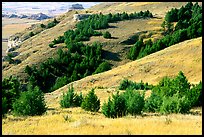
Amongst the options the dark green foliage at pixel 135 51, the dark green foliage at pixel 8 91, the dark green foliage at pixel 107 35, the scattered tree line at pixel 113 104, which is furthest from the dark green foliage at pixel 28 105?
the dark green foliage at pixel 107 35

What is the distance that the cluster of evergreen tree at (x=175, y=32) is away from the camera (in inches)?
3378

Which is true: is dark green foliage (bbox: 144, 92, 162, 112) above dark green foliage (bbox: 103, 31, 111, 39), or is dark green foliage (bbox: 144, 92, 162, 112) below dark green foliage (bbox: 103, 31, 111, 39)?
above

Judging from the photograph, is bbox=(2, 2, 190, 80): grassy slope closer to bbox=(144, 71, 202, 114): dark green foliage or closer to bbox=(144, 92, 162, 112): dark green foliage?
bbox=(144, 71, 202, 114): dark green foliage

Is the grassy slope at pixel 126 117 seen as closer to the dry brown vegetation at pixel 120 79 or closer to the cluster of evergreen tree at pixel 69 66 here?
the dry brown vegetation at pixel 120 79

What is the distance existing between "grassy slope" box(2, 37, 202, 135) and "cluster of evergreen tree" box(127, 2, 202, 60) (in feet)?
52.4

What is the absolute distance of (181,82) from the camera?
32.1m

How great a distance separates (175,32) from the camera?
97188 mm

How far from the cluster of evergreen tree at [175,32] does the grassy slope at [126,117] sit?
52.4 feet

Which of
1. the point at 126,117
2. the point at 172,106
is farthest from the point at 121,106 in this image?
the point at 172,106

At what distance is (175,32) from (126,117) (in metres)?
79.3

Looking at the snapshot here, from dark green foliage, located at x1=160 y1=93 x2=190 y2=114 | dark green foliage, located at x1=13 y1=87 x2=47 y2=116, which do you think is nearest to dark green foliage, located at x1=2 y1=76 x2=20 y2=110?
dark green foliage, located at x1=13 y1=87 x2=47 y2=116

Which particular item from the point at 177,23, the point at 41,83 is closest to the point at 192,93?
the point at 41,83

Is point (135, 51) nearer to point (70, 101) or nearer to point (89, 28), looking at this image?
point (89, 28)

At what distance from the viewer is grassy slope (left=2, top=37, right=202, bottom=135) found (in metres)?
15.6
